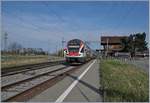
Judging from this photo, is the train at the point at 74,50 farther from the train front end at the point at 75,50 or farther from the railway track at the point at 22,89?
the railway track at the point at 22,89

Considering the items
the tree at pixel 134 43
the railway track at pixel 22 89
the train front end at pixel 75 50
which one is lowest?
the railway track at pixel 22 89

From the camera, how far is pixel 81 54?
4025 centimetres

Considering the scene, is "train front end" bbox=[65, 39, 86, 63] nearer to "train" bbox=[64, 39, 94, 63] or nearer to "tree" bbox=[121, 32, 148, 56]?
"train" bbox=[64, 39, 94, 63]

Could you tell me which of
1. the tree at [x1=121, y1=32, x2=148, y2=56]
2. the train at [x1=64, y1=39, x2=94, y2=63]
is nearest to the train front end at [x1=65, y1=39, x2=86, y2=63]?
the train at [x1=64, y1=39, x2=94, y2=63]

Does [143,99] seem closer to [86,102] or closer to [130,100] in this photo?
[130,100]

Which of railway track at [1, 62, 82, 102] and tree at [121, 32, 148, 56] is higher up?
tree at [121, 32, 148, 56]

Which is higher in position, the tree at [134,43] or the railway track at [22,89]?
the tree at [134,43]

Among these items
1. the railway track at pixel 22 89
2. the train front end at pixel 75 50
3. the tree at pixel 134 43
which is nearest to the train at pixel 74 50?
the train front end at pixel 75 50

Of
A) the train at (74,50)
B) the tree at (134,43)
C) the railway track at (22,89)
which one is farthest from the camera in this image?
the tree at (134,43)

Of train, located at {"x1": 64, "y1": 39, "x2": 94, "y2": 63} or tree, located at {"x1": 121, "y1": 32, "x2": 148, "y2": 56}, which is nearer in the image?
train, located at {"x1": 64, "y1": 39, "x2": 94, "y2": 63}

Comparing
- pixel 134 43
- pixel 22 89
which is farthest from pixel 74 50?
pixel 134 43

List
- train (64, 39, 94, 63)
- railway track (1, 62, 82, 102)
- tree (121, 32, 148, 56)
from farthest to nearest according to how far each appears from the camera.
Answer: tree (121, 32, 148, 56) < train (64, 39, 94, 63) < railway track (1, 62, 82, 102)

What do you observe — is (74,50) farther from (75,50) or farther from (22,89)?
(22,89)

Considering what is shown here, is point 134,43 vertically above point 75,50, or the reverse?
point 134,43
